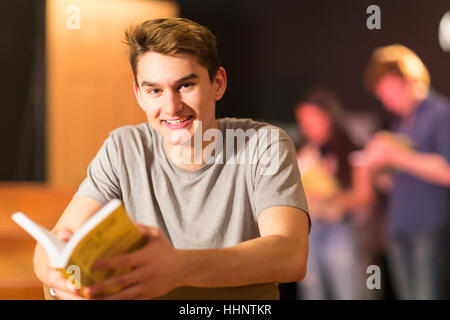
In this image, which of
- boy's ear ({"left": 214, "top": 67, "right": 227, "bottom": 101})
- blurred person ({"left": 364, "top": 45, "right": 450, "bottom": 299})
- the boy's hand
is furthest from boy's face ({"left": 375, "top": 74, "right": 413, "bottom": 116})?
the boy's hand

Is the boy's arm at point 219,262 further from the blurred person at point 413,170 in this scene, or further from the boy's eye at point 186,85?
the blurred person at point 413,170

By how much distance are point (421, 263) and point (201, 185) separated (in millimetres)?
1789

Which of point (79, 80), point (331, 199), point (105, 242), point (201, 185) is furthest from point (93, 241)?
point (79, 80)

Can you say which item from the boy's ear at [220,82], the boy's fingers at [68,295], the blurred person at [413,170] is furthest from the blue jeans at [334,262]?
the boy's fingers at [68,295]

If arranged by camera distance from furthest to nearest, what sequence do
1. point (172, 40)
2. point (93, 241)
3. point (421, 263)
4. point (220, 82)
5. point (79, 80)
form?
point (79, 80) → point (421, 263) → point (220, 82) → point (172, 40) → point (93, 241)

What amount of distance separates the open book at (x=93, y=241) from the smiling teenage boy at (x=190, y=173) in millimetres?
202

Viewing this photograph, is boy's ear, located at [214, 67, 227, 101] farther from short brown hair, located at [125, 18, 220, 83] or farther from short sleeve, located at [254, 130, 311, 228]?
short sleeve, located at [254, 130, 311, 228]

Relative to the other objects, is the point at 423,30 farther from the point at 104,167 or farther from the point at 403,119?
the point at 104,167

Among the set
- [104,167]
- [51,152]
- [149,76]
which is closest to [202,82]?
[149,76]

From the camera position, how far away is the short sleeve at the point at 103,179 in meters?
1.02

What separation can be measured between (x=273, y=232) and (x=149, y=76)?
33 cm

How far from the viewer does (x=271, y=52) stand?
295cm

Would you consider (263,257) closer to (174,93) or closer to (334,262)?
(174,93)

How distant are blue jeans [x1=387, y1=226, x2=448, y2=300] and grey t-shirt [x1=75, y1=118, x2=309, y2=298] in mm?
1678
